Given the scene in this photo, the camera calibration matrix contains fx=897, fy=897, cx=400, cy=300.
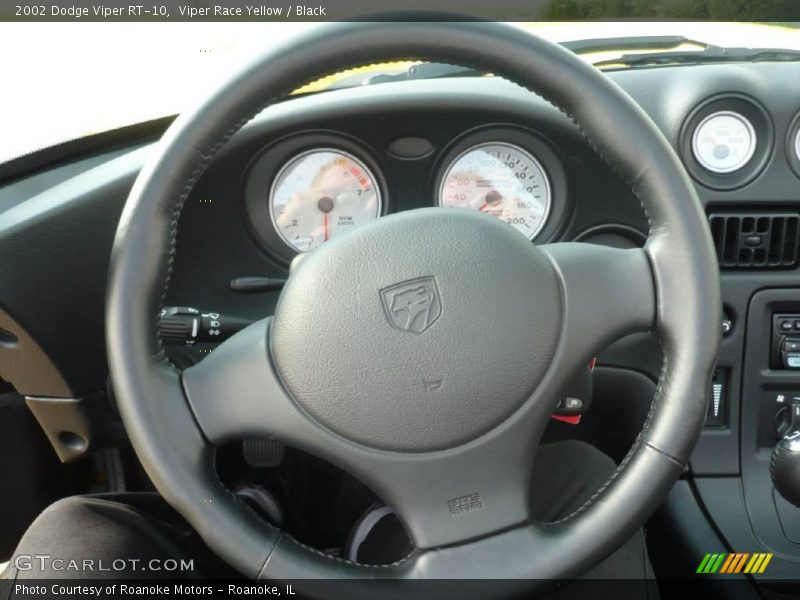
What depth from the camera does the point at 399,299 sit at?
1121mm

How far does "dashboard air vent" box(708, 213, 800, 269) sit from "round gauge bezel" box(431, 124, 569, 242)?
1.02 feet

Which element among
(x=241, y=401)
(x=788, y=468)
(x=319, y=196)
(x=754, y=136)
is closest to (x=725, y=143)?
(x=754, y=136)

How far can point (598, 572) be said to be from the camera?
1.39 m

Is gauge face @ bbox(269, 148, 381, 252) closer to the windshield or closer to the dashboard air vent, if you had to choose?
the windshield

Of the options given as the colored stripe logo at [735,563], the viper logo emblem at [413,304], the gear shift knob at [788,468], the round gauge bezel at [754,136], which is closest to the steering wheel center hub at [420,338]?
the viper logo emblem at [413,304]

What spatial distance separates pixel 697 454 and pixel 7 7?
156 centimetres

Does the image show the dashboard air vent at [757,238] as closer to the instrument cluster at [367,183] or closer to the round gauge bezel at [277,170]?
the instrument cluster at [367,183]

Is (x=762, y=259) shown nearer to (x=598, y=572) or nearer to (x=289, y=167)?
(x=598, y=572)

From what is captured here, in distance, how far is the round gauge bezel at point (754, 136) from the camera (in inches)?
70.9

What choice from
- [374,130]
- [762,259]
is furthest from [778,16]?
[374,130]

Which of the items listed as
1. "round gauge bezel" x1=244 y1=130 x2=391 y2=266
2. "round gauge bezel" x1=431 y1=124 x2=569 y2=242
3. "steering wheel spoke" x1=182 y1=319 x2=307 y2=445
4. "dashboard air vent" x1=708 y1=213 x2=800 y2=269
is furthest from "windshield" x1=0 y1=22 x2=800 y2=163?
"steering wheel spoke" x1=182 y1=319 x2=307 y2=445

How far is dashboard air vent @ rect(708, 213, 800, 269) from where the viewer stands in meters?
1.83

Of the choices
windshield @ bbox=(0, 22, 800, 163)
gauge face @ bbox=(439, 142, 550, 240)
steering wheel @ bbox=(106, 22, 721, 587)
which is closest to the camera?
steering wheel @ bbox=(106, 22, 721, 587)

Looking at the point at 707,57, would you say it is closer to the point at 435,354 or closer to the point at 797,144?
the point at 797,144
